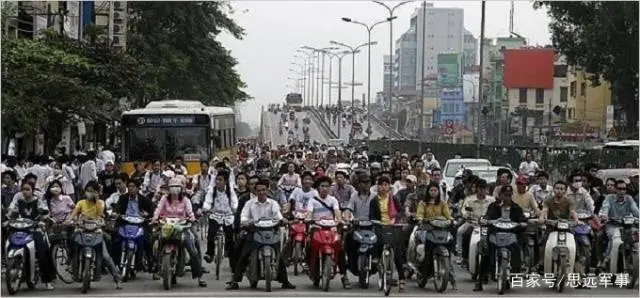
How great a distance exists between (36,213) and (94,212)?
693 mm

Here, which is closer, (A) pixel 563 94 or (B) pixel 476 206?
(B) pixel 476 206

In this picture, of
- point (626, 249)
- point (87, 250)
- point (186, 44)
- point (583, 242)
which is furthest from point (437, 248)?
point (186, 44)

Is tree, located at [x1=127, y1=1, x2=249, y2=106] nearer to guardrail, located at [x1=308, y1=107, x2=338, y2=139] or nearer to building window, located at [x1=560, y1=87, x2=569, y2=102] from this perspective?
building window, located at [x1=560, y1=87, x2=569, y2=102]

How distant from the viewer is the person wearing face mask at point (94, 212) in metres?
13.5

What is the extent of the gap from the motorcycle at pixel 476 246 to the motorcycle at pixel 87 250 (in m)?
4.45

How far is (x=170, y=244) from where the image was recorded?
1336 cm

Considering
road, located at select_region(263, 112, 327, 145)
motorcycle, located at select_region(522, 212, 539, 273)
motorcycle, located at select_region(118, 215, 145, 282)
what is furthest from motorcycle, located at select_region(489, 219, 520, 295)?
road, located at select_region(263, 112, 327, 145)

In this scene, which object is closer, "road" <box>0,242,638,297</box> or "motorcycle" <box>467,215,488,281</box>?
"road" <box>0,242,638,297</box>

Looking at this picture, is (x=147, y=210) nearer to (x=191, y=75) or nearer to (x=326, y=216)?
(x=326, y=216)

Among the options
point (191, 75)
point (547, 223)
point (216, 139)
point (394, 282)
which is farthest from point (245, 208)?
point (191, 75)

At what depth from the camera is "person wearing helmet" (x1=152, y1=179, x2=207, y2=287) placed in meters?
13.6

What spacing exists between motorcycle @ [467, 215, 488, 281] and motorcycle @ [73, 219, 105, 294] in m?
4.45

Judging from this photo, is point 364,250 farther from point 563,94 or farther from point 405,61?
point 405,61

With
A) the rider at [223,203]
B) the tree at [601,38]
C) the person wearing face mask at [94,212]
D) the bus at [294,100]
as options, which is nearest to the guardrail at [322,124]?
A: the bus at [294,100]
